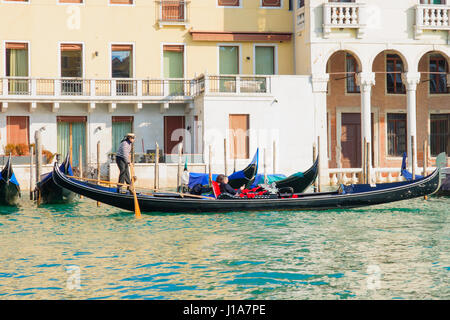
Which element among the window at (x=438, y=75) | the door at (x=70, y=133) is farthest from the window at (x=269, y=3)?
the door at (x=70, y=133)

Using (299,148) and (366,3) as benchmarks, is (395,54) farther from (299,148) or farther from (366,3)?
(299,148)

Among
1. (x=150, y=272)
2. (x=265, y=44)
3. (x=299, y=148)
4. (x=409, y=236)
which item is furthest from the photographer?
(x=265, y=44)

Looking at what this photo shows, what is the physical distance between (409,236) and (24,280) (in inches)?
260

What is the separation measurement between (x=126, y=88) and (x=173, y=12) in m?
2.96

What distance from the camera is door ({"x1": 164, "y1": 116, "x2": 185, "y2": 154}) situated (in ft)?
84.6

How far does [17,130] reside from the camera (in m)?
24.9

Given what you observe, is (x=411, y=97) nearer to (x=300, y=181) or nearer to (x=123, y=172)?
(x=300, y=181)

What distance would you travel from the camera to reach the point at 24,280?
9555 millimetres

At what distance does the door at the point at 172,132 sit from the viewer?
84.6 ft

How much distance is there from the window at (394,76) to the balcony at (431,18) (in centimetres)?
182

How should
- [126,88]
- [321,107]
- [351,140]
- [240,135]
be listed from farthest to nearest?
1. [351,140]
2. [126,88]
3. [321,107]
4. [240,135]

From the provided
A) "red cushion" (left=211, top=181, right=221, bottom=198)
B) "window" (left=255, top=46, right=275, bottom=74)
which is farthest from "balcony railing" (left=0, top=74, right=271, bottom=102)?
"red cushion" (left=211, top=181, right=221, bottom=198)

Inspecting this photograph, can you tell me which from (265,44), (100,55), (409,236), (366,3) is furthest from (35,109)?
(409,236)

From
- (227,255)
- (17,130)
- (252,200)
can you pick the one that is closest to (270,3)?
(17,130)
